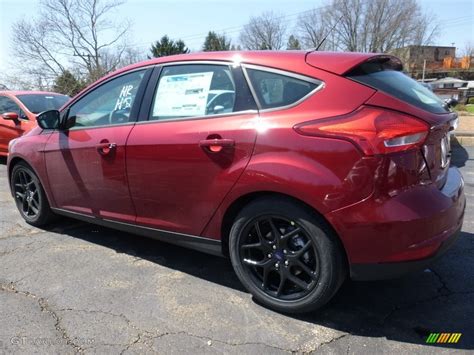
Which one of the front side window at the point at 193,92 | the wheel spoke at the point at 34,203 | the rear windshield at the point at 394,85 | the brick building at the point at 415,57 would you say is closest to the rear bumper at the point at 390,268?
the rear windshield at the point at 394,85

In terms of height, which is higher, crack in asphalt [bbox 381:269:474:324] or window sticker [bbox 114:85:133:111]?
window sticker [bbox 114:85:133:111]

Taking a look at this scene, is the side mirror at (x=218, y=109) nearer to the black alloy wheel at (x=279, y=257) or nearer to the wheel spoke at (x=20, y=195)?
the black alloy wheel at (x=279, y=257)

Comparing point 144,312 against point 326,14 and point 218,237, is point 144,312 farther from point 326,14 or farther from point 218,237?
point 326,14

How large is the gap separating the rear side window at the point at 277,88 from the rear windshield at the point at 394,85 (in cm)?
29

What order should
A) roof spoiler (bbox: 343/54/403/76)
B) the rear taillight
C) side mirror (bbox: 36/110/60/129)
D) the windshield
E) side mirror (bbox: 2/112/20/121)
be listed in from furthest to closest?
the windshield < side mirror (bbox: 2/112/20/121) < side mirror (bbox: 36/110/60/129) < roof spoiler (bbox: 343/54/403/76) < the rear taillight

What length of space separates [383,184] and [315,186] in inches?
14.1

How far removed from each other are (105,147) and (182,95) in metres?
0.79

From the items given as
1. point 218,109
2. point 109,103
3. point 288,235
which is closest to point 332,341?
point 288,235

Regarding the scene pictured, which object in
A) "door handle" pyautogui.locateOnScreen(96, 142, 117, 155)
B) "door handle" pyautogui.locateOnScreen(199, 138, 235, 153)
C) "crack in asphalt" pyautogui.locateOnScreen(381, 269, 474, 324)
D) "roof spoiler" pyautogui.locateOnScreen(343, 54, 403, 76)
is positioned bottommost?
"crack in asphalt" pyautogui.locateOnScreen(381, 269, 474, 324)

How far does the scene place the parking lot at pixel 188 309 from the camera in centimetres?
261

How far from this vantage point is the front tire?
263 centimetres

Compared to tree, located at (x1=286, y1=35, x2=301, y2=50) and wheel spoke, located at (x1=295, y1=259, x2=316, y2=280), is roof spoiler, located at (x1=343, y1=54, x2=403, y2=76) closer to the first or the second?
wheel spoke, located at (x1=295, y1=259, x2=316, y2=280)

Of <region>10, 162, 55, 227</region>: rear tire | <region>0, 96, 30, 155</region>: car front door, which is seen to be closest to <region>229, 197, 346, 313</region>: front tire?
<region>10, 162, 55, 227</region>: rear tire

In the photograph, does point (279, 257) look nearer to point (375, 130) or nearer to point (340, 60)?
point (375, 130)
